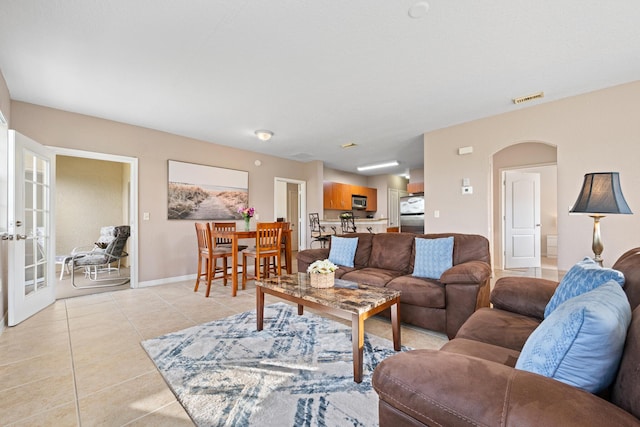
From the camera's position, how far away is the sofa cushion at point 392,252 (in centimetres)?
321

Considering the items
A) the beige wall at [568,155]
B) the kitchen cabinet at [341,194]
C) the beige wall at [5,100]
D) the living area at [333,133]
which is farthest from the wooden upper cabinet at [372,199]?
the beige wall at [5,100]

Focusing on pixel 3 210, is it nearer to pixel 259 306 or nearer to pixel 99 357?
pixel 99 357

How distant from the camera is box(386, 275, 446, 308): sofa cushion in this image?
2395mm

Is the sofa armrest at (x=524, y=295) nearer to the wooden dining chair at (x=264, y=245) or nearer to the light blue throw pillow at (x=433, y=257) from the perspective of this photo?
the light blue throw pillow at (x=433, y=257)

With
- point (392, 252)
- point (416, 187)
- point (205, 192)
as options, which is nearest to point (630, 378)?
point (392, 252)

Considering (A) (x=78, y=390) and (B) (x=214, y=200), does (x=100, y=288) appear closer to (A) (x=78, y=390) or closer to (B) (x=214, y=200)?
(B) (x=214, y=200)

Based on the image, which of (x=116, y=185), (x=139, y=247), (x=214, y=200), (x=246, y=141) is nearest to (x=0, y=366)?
(x=139, y=247)

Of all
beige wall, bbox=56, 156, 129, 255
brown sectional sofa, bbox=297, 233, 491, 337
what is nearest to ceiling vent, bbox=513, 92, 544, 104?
brown sectional sofa, bbox=297, 233, 491, 337

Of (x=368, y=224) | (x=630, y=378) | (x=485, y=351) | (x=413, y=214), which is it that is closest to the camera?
(x=630, y=378)

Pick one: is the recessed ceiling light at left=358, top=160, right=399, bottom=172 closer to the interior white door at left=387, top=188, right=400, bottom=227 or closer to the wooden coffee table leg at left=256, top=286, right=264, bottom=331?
the interior white door at left=387, top=188, right=400, bottom=227

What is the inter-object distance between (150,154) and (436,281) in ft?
14.9

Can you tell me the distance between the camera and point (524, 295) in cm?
181

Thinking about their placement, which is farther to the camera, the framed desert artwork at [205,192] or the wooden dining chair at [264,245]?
the framed desert artwork at [205,192]

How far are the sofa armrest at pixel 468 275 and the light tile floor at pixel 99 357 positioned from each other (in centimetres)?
55
